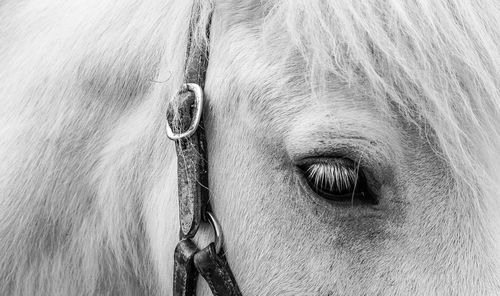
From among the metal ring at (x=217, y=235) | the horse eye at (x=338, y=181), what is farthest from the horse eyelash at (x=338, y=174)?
the metal ring at (x=217, y=235)

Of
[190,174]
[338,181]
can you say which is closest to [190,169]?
[190,174]

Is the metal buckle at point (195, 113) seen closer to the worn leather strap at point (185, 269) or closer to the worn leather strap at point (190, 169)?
the worn leather strap at point (190, 169)

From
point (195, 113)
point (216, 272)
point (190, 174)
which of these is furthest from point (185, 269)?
point (195, 113)

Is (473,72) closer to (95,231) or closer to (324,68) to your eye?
(324,68)

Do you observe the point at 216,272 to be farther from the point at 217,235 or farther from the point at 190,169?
the point at 190,169

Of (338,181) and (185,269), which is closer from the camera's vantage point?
(338,181)

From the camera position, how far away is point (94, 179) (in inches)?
61.1

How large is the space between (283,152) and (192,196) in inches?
9.3

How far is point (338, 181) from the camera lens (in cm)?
119

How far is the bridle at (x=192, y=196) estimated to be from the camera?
1.33 m

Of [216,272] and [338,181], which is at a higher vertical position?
[338,181]

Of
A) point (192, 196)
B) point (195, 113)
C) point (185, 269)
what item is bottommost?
point (185, 269)

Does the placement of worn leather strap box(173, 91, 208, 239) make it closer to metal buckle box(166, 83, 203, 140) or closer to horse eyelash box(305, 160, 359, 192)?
metal buckle box(166, 83, 203, 140)

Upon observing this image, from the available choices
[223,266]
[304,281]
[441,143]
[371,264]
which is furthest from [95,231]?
[441,143]
